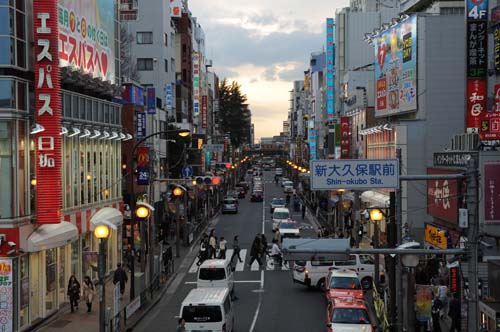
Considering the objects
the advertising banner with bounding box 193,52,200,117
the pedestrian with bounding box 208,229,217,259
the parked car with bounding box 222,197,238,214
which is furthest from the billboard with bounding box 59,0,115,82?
the advertising banner with bounding box 193,52,200,117

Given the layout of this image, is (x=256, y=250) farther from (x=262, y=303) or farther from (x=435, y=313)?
(x=435, y=313)

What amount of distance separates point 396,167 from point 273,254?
26620 millimetres

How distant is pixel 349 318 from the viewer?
2331 centimetres

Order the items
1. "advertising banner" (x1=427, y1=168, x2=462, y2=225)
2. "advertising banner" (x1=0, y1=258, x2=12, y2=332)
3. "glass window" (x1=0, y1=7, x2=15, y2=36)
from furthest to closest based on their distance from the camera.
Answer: "advertising banner" (x1=427, y1=168, x2=462, y2=225)
"glass window" (x1=0, y1=7, x2=15, y2=36)
"advertising banner" (x1=0, y1=258, x2=12, y2=332)

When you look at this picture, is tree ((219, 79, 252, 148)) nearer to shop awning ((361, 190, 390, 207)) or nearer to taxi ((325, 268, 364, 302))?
shop awning ((361, 190, 390, 207))

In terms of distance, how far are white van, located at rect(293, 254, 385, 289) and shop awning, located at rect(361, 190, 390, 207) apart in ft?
51.4

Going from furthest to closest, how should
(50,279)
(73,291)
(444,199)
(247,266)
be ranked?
(247,266) → (444,199) → (73,291) → (50,279)

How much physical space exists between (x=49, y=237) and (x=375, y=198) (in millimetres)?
31869

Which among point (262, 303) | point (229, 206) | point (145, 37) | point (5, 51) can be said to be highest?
point (145, 37)

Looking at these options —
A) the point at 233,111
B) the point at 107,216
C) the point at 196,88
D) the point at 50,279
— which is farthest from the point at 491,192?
the point at 233,111

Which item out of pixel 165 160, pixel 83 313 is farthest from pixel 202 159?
pixel 83 313

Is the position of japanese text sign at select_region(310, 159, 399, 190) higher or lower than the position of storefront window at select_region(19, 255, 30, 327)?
higher

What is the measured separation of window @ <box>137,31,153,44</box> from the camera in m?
78.4

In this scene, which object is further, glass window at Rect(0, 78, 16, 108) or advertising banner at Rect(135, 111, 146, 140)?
advertising banner at Rect(135, 111, 146, 140)
